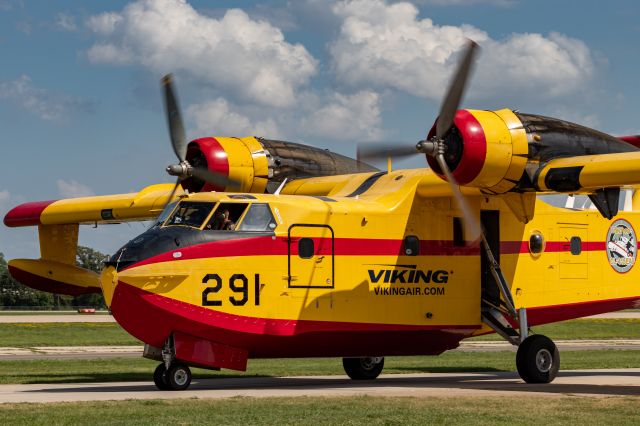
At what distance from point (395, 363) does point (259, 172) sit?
904 cm

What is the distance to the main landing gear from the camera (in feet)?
71.4

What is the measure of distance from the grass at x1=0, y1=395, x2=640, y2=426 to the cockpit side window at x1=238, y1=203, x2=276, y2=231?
362cm

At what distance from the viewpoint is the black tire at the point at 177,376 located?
19703 mm

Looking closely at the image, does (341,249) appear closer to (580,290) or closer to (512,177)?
(512,177)

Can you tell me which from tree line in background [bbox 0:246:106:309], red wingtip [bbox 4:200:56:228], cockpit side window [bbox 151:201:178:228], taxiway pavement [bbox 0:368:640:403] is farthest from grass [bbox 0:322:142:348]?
tree line in background [bbox 0:246:106:309]

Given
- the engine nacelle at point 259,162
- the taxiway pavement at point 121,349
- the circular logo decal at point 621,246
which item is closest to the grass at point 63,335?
the taxiway pavement at point 121,349

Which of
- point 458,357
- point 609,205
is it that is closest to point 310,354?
point 609,205

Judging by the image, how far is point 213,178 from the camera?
2369cm

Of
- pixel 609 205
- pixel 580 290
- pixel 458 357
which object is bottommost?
pixel 458 357

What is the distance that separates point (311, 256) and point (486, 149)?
402 cm

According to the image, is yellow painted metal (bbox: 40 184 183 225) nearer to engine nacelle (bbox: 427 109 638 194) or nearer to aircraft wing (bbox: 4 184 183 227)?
aircraft wing (bbox: 4 184 183 227)

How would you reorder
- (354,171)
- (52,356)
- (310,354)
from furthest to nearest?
(52,356)
(354,171)
(310,354)

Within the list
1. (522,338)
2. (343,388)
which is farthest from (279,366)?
(522,338)

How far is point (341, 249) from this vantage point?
21.0m
